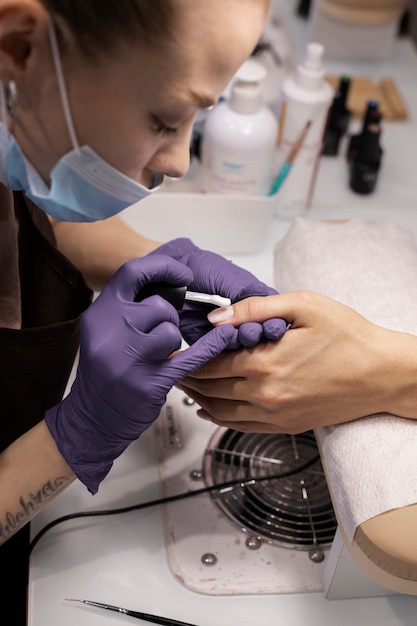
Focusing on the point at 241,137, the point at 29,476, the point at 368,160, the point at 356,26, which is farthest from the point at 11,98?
the point at 356,26

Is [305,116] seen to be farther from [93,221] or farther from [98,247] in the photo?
[93,221]

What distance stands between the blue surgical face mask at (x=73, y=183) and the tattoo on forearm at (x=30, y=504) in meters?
0.31

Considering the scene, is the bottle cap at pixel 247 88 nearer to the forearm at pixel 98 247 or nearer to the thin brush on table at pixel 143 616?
the forearm at pixel 98 247

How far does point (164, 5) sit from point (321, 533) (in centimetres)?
68

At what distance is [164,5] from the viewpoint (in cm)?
61

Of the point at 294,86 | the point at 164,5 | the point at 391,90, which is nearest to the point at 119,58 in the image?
the point at 164,5

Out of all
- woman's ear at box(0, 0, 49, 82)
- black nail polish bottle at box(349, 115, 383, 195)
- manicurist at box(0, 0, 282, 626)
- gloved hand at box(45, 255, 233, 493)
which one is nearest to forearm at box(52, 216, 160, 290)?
manicurist at box(0, 0, 282, 626)

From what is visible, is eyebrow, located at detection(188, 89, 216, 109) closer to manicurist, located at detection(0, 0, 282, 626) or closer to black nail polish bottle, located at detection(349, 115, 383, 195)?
manicurist, located at detection(0, 0, 282, 626)

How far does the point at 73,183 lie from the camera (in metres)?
0.75

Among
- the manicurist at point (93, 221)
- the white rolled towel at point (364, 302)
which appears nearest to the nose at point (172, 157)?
the manicurist at point (93, 221)

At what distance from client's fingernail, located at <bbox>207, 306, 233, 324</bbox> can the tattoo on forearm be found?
10.0 inches

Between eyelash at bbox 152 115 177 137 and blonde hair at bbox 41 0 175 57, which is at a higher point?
blonde hair at bbox 41 0 175 57

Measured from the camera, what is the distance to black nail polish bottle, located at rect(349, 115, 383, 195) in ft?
4.94

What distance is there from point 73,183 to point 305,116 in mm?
737
